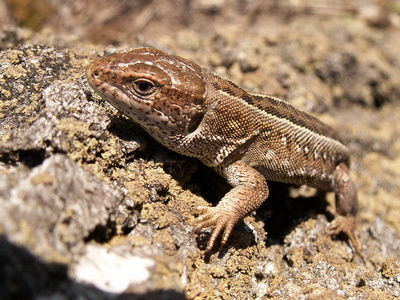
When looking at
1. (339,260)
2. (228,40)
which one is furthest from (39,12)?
(339,260)

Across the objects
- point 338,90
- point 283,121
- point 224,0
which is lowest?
point 283,121

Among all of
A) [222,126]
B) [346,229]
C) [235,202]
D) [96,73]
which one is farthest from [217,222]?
[346,229]

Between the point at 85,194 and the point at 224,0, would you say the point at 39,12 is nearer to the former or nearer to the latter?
the point at 224,0

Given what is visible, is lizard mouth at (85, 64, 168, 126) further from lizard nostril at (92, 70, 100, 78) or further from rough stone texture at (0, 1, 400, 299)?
rough stone texture at (0, 1, 400, 299)

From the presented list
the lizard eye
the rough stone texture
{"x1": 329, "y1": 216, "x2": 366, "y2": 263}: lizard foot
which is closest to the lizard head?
the lizard eye

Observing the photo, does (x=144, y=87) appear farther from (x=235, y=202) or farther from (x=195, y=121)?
(x=235, y=202)

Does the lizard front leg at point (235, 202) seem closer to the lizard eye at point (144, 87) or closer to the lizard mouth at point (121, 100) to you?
the lizard mouth at point (121, 100)

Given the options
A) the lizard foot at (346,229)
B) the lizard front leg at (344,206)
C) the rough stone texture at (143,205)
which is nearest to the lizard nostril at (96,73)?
the rough stone texture at (143,205)

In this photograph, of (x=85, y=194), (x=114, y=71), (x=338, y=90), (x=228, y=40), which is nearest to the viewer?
(x=85, y=194)
